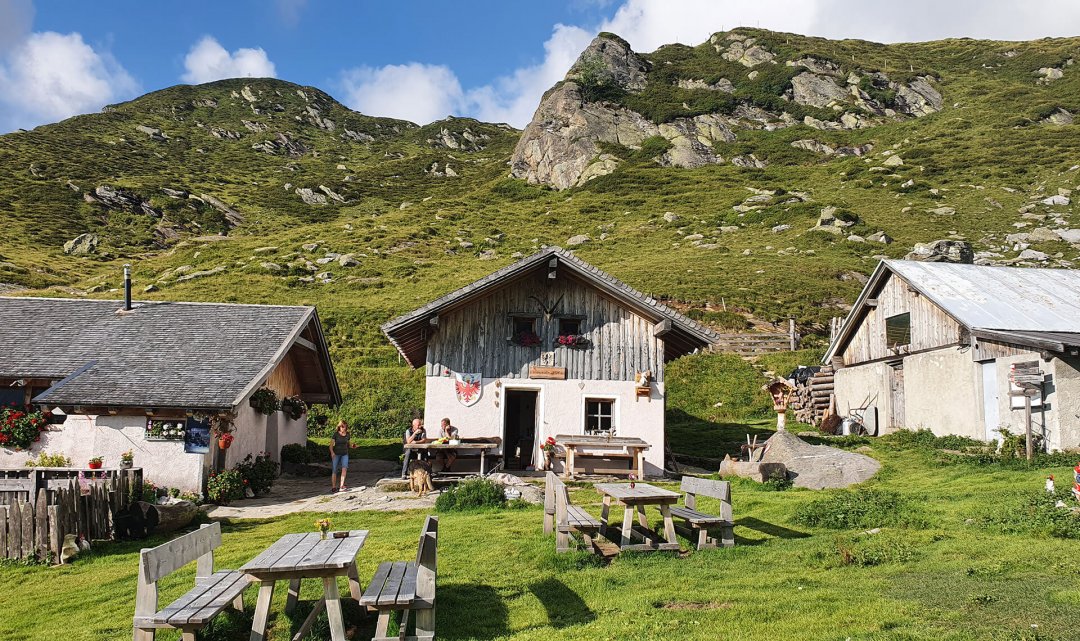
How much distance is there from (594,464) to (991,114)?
344 feet

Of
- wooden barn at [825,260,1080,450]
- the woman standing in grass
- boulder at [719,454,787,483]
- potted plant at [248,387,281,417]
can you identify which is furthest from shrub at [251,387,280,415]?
wooden barn at [825,260,1080,450]

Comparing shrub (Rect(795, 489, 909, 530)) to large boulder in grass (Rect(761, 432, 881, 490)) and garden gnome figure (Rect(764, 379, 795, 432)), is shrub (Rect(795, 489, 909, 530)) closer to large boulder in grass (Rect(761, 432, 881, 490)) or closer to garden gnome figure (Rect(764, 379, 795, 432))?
large boulder in grass (Rect(761, 432, 881, 490))

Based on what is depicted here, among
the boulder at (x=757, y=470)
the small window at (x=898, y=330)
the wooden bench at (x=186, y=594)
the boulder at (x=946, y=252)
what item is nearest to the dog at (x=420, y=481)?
the boulder at (x=757, y=470)

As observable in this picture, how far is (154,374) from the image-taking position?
16.9 meters

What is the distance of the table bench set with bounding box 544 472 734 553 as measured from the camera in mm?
9195

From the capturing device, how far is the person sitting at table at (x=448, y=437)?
17641mm

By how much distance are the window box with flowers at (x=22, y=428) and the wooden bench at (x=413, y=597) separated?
14334 millimetres

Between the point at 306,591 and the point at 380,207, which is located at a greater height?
the point at 380,207

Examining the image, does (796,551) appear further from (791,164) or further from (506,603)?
(791,164)

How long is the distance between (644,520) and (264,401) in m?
11.9

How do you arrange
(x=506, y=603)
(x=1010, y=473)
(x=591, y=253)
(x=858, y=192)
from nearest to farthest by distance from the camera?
1. (x=506, y=603)
2. (x=1010, y=473)
3. (x=591, y=253)
4. (x=858, y=192)

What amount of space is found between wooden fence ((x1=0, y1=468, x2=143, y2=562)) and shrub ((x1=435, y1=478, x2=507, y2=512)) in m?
5.81

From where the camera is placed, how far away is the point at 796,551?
29.6 ft

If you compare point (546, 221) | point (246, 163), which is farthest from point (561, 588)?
point (246, 163)
